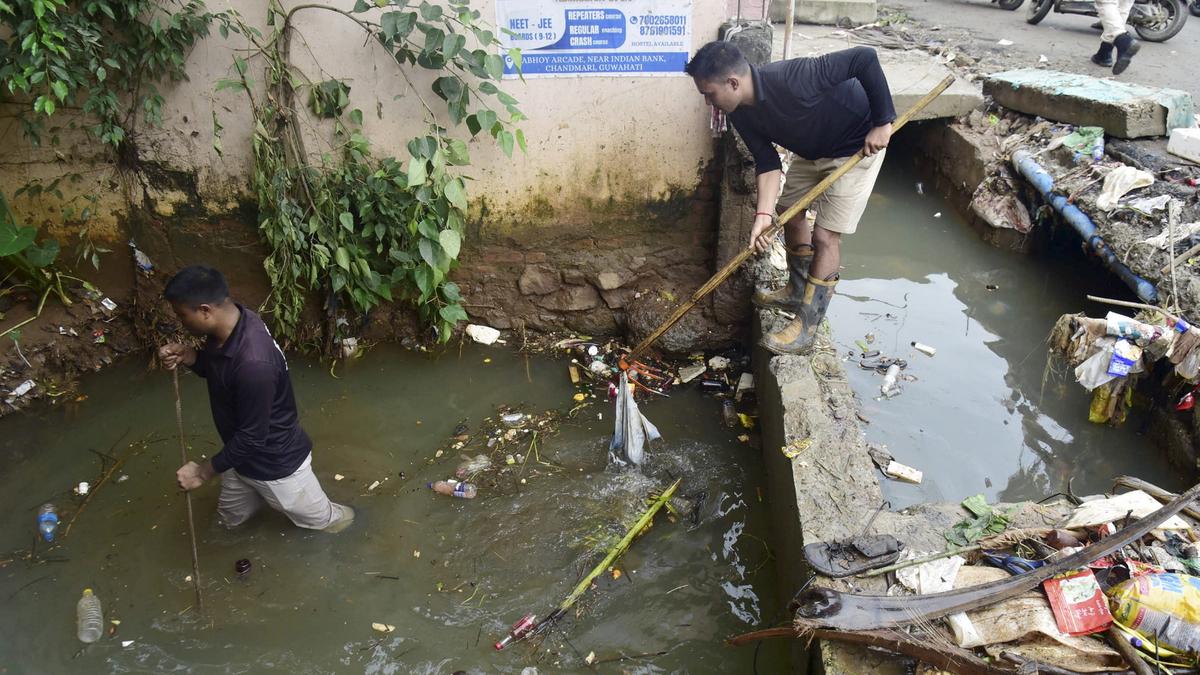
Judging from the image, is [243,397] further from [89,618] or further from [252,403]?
[89,618]

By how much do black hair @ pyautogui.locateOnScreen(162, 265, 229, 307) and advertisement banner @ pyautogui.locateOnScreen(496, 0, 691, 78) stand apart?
2.08m

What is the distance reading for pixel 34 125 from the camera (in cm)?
397

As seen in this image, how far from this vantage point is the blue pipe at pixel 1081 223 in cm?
431

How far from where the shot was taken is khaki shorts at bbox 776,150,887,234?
389 centimetres

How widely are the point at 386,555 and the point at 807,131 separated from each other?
3027mm

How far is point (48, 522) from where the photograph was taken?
11.4 ft

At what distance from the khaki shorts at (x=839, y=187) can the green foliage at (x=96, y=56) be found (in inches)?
132

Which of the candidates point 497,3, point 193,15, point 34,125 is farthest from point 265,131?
point 497,3

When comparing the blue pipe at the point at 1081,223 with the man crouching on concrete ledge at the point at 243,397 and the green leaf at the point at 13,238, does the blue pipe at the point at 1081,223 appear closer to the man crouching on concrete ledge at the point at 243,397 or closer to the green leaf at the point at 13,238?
the man crouching on concrete ledge at the point at 243,397

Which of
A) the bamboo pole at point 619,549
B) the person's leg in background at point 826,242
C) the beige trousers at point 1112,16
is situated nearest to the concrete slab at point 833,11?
the beige trousers at point 1112,16

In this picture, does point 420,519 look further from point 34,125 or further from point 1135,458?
point 1135,458

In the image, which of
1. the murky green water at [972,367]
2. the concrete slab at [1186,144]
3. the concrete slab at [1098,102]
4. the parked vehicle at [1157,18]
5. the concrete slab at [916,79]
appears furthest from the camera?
the parked vehicle at [1157,18]

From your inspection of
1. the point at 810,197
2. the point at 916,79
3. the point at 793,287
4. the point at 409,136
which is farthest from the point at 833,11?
the point at 409,136

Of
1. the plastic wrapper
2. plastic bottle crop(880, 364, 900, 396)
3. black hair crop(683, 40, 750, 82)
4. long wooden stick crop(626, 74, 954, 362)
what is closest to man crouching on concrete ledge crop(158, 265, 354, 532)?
Answer: long wooden stick crop(626, 74, 954, 362)
